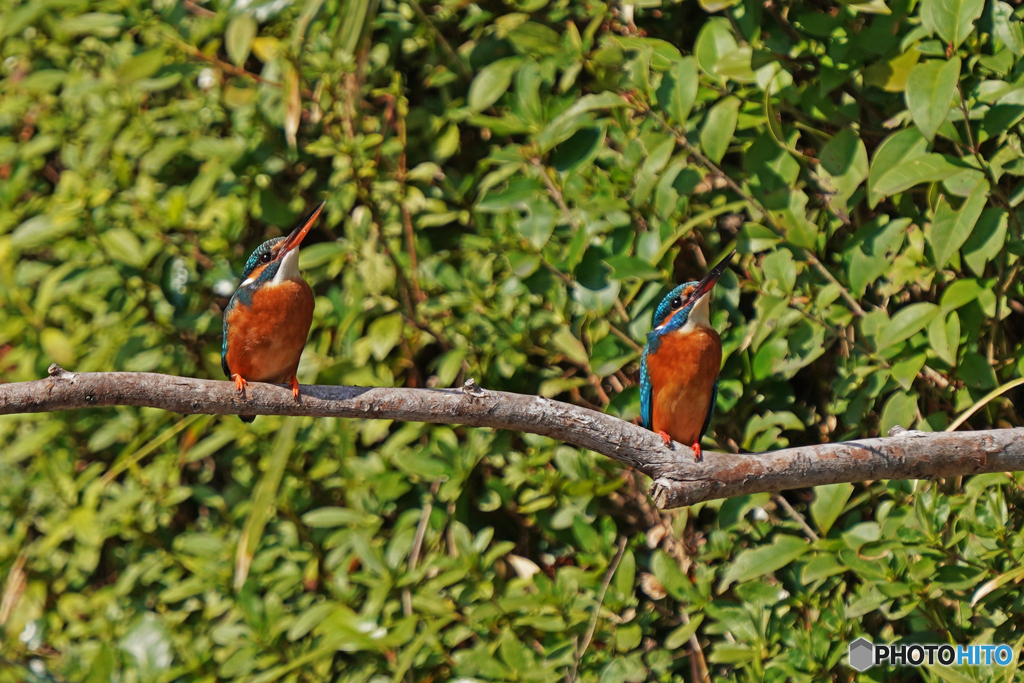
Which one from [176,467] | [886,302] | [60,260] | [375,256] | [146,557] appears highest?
[886,302]

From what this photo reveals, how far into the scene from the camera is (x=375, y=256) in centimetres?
315

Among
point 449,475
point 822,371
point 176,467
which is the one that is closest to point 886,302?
point 822,371

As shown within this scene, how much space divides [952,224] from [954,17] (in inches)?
19.3

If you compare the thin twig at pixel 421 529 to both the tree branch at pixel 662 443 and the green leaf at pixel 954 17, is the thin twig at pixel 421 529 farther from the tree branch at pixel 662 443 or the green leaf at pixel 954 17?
the green leaf at pixel 954 17

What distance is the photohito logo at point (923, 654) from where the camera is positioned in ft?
7.32

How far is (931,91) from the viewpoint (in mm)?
2109

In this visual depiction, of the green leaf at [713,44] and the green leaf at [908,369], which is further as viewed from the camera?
the green leaf at [713,44]

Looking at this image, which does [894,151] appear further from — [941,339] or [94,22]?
[94,22]

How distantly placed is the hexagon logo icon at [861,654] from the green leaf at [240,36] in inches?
110

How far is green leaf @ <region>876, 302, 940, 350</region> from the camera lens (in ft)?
7.39

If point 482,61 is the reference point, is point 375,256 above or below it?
below

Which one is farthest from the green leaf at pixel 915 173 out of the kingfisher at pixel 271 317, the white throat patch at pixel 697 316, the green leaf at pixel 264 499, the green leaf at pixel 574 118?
the green leaf at pixel 264 499

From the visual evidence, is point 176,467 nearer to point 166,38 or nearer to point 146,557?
point 146,557

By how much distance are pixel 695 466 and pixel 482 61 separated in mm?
1862
